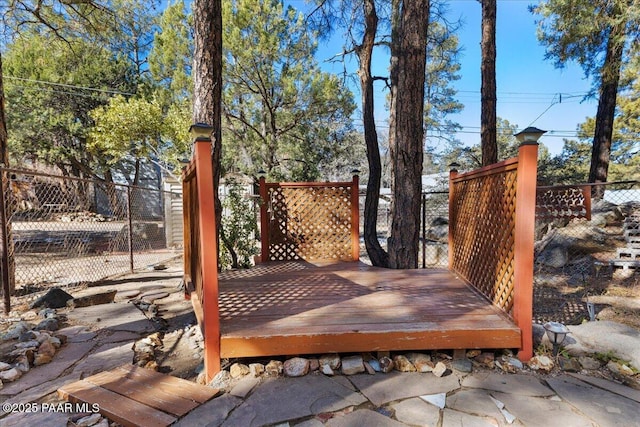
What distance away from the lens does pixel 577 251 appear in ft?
20.5

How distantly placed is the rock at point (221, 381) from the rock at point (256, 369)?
130 millimetres

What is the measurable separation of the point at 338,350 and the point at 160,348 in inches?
55.9

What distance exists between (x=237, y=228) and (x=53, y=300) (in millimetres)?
2019

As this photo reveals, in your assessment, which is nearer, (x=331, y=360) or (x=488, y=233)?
(x=331, y=360)

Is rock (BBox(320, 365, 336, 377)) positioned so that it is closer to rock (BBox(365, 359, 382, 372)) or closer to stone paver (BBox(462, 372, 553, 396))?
rock (BBox(365, 359, 382, 372))

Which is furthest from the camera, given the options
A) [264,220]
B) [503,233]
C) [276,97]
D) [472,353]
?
[276,97]

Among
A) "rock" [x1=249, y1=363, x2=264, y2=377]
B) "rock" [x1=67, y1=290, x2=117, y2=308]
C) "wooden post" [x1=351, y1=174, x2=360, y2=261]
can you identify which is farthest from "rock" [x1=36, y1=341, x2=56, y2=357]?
"wooden post" [x1=351, y1=174, x2=360, y2=261]

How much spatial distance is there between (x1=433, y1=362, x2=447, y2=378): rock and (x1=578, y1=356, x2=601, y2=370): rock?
2.86ft

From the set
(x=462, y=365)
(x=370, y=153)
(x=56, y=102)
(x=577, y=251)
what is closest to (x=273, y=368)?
(x=462, y=365)

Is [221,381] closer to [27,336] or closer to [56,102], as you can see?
[27,336]

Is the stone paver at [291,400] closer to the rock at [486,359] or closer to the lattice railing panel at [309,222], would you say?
the rock at [486,359]

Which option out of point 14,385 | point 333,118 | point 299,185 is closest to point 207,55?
point 299,185

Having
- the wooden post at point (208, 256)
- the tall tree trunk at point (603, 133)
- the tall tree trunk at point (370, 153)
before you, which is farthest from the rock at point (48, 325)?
the tall tree trunk at point (603, 133)

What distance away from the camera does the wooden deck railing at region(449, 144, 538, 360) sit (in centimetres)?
200
